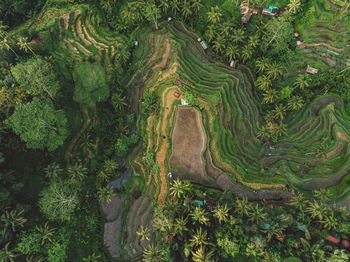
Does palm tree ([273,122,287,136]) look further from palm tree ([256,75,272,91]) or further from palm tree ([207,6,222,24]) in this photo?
palm tree ([207,6,222,24])

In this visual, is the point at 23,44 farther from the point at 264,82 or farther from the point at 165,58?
the point at 264,82

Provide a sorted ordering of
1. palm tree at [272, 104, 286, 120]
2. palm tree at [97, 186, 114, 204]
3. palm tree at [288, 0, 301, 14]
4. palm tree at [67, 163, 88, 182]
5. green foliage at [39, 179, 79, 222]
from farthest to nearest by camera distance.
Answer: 1. palm tree at [288, 0, 301, 14]
2. palm tree at [272, 104, 286, 120]
3. palm tree at [97, 186, 114, 204]
4. palm tree at [67, 163, 88, 182]
5. green foliage at [39, 179, 79, 222]

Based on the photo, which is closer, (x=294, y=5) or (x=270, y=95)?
(x=270, y=95)

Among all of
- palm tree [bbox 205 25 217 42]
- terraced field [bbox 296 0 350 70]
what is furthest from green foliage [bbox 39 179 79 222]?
terraced field [bbox 296 0 350 70]

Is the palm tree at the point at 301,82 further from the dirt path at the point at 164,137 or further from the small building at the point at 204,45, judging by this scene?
the dirt path at the point at 164,137

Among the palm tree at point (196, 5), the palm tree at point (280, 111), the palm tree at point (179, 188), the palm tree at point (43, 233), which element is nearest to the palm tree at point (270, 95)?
the palm tree at point (280, 111)

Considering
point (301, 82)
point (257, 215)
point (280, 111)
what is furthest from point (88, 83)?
point (301, 82)
